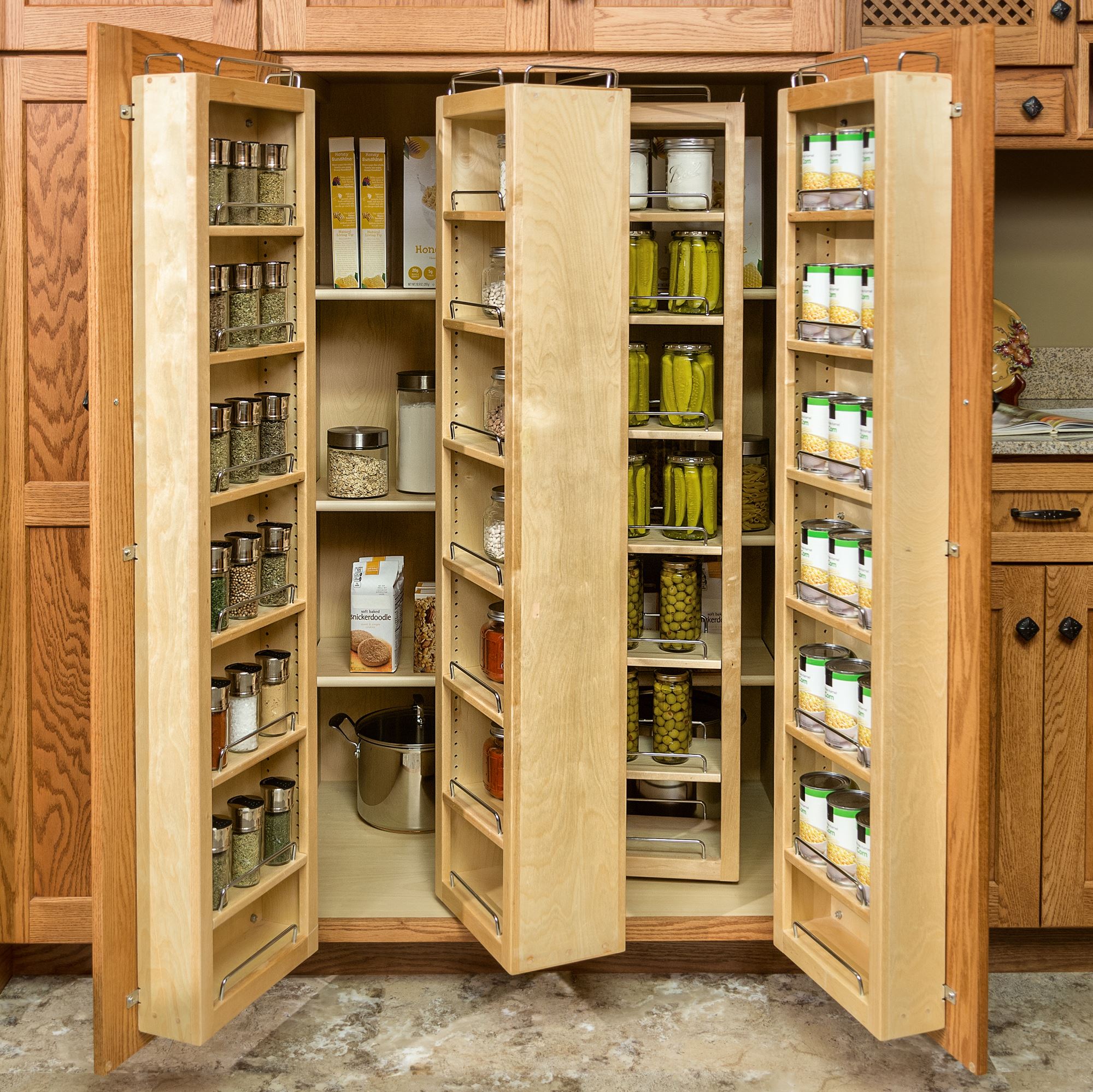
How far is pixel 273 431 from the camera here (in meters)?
2.45

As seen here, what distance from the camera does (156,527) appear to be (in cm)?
218

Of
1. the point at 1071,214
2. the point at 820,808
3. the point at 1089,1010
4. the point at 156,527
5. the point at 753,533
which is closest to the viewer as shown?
the point at 156,527

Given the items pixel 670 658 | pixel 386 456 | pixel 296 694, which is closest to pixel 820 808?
pixel 670 658

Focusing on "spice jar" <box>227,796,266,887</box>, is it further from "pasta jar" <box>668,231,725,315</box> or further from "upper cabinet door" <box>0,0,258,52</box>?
"upper cabinet door" <box>0,0,258,52</box>

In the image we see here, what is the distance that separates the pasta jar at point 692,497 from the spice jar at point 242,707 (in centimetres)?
90

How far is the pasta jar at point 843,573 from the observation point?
2.32m

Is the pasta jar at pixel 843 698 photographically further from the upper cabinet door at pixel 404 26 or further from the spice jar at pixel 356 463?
the upper cabinet door at pixel 404 26

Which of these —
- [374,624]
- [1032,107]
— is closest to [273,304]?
[374,624]

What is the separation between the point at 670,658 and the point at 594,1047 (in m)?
0.77

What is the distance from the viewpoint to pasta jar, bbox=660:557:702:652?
282 centimetres

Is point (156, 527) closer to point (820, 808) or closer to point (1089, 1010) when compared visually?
point (820, 808)

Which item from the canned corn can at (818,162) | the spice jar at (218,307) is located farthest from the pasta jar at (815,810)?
the spice jar at (218,307)

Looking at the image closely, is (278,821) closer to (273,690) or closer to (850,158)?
(273,690)

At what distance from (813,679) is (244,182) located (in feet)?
4.34
